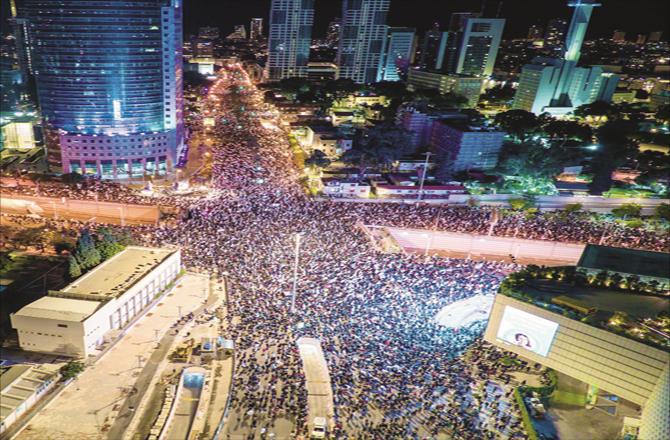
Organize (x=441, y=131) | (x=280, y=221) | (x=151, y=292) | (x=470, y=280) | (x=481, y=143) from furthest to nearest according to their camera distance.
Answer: (x=441, y=131), (x=481, y=143), (x=280, y=221), (x=470, y=280), (x=151, y=292)

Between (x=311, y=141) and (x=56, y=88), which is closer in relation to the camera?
(x=56, y=88)

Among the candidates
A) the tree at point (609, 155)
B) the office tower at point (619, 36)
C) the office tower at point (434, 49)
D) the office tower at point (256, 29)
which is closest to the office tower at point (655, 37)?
the office tower at point (619, 36)

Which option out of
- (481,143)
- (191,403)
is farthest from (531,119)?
(191,403)

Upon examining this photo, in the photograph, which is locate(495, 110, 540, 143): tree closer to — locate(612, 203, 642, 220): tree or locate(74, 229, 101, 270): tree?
locate(612, 203, 642, 220): tree

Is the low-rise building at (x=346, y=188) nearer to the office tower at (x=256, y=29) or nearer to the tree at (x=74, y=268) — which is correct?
the tree at (x=74, y=268)

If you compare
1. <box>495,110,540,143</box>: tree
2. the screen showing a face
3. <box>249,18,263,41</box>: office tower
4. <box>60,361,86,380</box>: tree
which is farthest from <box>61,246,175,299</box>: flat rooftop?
<box>249,18,263,41</box>: office tower

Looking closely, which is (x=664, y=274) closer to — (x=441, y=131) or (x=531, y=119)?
(x=441, y=131)
